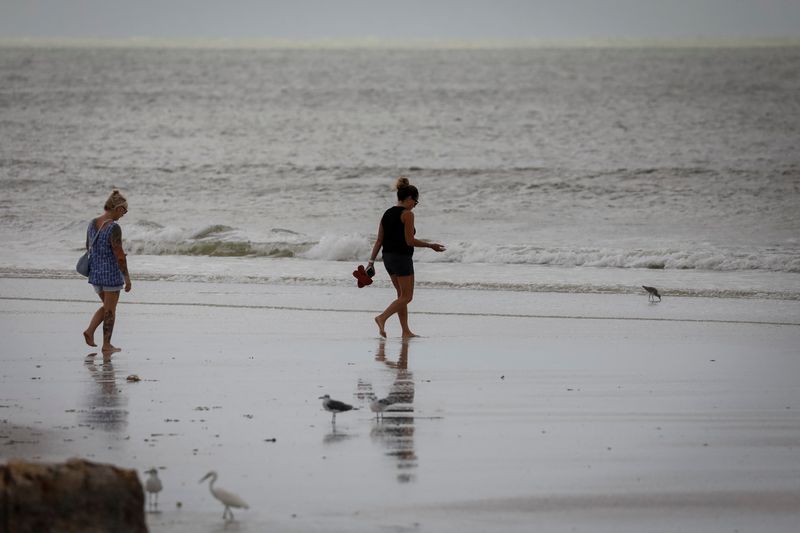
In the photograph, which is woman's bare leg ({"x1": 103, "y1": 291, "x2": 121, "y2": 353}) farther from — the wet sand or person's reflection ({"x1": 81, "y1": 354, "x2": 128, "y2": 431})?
person's reflection ({"x1": 81, "y1": 354, "x2": 128, "y2": 431})

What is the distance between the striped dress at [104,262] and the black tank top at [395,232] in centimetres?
276

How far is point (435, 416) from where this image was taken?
8.20m

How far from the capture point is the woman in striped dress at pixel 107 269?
1137 centimetres

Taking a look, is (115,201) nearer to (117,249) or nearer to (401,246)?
(117,249)

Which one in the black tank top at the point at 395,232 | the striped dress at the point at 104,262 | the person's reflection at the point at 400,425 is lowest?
Answer: the person's reflection at the point at 400,425

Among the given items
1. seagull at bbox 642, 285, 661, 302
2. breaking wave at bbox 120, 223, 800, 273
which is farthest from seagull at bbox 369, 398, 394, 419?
breaking wave at bbox 120, 223, 800, 273

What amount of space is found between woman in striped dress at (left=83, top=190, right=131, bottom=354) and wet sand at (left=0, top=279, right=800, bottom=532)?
0.96ft

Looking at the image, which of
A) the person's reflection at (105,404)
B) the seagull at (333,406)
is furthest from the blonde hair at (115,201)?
the seagull at (333,406)

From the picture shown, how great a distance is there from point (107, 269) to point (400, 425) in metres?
4.58

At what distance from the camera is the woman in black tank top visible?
41.2 ft

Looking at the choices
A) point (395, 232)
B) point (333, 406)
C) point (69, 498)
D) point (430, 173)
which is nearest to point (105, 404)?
point (333, 406)

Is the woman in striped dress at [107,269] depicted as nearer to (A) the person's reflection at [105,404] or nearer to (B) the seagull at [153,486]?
(A) the person's reflection at [105,404]

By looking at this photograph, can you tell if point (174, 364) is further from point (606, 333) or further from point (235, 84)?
point (235, 84)

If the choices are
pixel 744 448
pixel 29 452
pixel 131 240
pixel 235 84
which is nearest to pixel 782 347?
pixel 744 448
